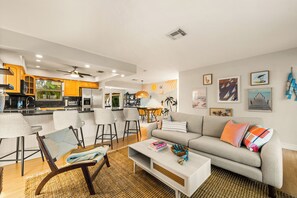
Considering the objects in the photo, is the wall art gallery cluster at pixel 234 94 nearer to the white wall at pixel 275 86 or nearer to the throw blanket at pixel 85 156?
the white wall at pixel 275 86

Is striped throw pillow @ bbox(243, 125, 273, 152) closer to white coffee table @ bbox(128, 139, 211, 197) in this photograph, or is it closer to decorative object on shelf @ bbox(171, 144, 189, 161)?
white coffee table @ bbox(128, 139, 211, 197)

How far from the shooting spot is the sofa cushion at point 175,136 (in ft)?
7.67

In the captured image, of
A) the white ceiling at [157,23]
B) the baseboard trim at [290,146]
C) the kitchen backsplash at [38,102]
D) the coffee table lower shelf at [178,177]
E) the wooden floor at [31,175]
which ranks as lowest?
the wooden floor at [31,175]

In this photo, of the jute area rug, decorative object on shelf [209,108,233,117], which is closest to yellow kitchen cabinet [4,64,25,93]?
the jute area rug

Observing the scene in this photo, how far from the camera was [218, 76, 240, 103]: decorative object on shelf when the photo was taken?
11.4 ft

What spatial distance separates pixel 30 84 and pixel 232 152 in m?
6.03

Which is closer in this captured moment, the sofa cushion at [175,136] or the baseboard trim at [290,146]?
the sofa cushion at [175,136]

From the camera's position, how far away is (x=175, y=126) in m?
2.78

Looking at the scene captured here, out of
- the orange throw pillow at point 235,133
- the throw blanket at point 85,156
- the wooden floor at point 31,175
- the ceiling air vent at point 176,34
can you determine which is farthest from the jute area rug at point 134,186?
the ceiling air vent at point 176,34

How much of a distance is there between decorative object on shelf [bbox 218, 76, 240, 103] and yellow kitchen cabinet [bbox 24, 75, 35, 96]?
633 cm

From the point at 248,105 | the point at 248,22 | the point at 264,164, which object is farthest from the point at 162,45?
the point at 248,105

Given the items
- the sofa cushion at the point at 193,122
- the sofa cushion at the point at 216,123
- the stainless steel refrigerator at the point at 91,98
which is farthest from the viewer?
the stainless steel refrigerator at the point at 91,98

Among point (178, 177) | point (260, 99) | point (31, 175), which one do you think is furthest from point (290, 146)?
point (31, 175)

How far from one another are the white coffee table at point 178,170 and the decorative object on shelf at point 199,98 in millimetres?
2874
